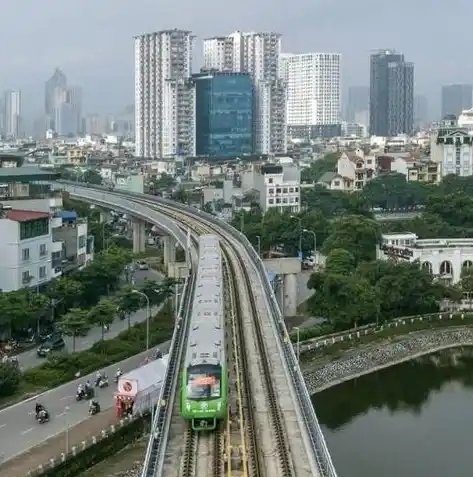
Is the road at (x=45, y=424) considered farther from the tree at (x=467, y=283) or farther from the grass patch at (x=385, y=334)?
the tree at (x=467, y=283)

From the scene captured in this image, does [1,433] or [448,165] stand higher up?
Answer: [448,165]

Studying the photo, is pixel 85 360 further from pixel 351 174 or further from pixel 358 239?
pixel 351 174

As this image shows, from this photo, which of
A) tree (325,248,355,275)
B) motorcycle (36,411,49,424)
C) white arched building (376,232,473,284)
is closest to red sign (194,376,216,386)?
motorcycle (36,411,49,424)

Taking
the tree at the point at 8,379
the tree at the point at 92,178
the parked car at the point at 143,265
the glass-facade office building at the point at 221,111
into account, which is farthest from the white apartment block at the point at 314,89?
the tree at the point at 8,379

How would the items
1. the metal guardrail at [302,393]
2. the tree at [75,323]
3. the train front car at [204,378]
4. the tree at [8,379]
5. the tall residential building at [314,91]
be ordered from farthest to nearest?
the tall residential building at [314,91], the tree at [75,323], the tree at [8,379], the train front car at [204,378], the metal guardrail at [302,393]

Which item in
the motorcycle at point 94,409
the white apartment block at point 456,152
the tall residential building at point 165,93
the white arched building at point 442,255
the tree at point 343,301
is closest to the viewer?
the motorcycle at point 94,409

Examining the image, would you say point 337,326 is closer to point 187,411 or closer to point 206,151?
point 187,411

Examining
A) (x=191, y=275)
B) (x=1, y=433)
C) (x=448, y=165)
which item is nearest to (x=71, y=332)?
(x=191, y=275)
